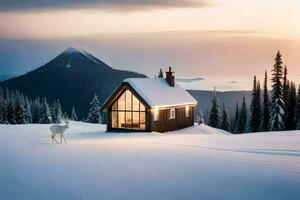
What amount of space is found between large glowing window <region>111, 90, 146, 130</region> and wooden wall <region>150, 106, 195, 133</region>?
56.3 inches

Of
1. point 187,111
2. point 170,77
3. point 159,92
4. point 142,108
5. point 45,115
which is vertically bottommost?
point 45,115

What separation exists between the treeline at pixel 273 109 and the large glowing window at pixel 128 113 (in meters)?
28.4

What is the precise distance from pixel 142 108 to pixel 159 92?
11.8ft

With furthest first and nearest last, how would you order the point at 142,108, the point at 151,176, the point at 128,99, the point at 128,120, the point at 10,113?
the point at 10,113 → the point at 128,120 → the point at 128,99 → the point at 142,108 → the point at 151,176

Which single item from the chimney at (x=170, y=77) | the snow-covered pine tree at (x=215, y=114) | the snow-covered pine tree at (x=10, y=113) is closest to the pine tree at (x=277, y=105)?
the snow-covered pine tree at (x=215, y=114)

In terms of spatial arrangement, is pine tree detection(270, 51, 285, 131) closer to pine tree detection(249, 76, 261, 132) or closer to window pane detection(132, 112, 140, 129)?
pine tree detection(249, 76, 261, 132)

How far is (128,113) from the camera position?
38.1 m

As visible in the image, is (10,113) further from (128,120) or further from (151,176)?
(151,176)

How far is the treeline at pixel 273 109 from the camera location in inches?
2286

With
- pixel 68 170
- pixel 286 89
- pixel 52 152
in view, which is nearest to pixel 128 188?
pixel 68 170

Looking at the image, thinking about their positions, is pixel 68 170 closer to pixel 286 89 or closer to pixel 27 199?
pixel 27 199

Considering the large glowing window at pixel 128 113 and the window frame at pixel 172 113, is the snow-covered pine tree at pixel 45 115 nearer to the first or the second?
the large glowing window at pixel 128 113

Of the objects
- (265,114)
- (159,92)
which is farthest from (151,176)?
(265,114)

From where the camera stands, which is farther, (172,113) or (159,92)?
(172,113)
